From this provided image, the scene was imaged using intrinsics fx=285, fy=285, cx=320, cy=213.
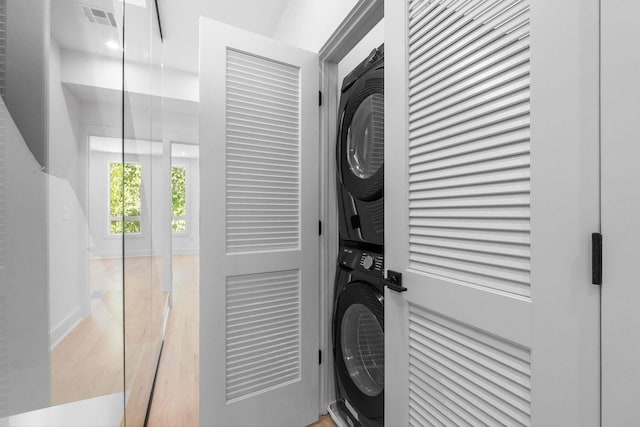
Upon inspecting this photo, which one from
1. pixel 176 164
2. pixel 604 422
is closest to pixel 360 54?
pixel 604 422

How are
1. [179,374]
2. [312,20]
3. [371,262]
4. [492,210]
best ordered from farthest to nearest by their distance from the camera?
[179,374] → [312,20] → [371,262] → [492,210]

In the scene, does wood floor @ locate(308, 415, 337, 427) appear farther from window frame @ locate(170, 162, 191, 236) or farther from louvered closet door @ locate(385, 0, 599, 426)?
window frame @ locate(170, 162, 191, 236)

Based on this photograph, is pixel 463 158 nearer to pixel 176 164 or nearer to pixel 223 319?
pixel 223 319

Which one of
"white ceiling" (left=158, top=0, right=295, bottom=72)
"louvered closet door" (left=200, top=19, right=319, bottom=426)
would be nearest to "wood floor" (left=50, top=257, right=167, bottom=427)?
"louvered closet door" (left=200, top=19, right=319, bottom=426)

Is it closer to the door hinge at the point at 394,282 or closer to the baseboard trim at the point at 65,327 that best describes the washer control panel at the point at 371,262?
the door hinge at the point at 394,282

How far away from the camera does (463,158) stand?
0.76 metres

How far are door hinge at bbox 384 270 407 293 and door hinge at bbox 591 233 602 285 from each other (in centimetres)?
Answer: 51

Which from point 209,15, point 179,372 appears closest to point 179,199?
point 209,15

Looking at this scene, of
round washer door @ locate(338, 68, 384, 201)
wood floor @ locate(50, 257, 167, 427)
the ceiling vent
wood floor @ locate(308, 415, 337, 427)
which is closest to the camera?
wood floor @ locate(50, 257, 167, 427)

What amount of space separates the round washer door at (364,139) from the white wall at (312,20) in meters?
0.40

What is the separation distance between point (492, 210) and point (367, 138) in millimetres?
750

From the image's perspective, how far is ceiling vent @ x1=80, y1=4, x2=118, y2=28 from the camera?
0.76m

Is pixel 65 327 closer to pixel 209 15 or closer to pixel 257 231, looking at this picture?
pixel 257 231

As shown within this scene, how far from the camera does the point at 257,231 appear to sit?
1.44 m
